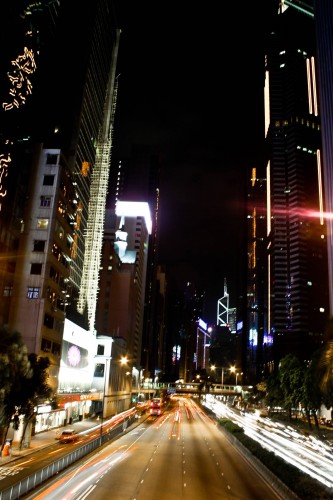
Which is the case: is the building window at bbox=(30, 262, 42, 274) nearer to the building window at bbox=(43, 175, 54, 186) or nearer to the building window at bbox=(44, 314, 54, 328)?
the building window at bbox=(44, 314, 54, 328)

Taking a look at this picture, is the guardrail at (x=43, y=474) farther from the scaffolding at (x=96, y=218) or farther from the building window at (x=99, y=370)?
the scaffolding at (x=96, y=218)

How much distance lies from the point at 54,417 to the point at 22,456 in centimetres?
2609

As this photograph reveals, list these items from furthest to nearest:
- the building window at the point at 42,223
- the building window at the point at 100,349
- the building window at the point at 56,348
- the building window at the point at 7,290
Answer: the building window at the point at 100,349, the building window at the point at 56,348, the building window at the point at 42,223, the building window at the point at 7,290

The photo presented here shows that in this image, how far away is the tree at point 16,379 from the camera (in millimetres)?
28750

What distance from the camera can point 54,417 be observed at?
66.6m

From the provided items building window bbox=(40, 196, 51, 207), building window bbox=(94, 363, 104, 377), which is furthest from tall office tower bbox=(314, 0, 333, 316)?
building window bbox=(40, 196, 51, 207)

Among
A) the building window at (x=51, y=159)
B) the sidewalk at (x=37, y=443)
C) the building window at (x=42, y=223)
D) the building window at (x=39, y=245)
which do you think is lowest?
the sidewalk at (x=37, y=443)

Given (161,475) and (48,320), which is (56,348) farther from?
(161,475)

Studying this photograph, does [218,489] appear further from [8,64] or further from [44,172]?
[8,64]

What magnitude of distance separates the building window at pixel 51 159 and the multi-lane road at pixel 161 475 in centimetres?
3941

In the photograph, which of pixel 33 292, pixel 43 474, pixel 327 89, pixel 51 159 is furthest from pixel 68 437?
pixel 327 89

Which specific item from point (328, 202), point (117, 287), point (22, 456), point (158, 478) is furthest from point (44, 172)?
point (117, 287)

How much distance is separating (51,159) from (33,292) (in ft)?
66.3

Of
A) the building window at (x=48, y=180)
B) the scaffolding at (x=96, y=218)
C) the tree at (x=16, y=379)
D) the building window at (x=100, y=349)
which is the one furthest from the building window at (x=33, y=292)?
the scaffolding at (x=96, y=218)
